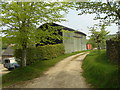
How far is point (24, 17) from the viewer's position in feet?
33.5

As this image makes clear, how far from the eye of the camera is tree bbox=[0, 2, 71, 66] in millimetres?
10163

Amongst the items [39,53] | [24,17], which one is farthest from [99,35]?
[24,17]

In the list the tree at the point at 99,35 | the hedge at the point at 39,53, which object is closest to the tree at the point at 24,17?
the hedge at the point at 39,53

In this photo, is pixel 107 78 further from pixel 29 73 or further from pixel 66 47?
pixel 66 47

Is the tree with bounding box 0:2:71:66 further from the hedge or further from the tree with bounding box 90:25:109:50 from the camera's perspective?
the tree with bounding box 90:25:109:50

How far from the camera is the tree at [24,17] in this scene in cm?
1016

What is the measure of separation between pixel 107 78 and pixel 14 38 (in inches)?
302

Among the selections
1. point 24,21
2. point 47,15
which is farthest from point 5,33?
point 47,15

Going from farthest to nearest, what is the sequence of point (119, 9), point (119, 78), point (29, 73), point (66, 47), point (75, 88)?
point (66, 47)
point (29, 73)
point (75, 88)
point (119, 9)
point (119, 78)

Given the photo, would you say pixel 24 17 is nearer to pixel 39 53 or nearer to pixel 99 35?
pixel 39 53

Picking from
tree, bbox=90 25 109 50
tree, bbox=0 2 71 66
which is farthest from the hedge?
tree, bbox=90 25 109 50

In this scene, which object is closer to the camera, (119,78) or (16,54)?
(119,78)

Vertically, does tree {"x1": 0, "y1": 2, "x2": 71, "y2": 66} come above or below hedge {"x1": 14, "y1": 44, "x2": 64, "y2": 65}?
above

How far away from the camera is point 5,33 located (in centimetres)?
1070
